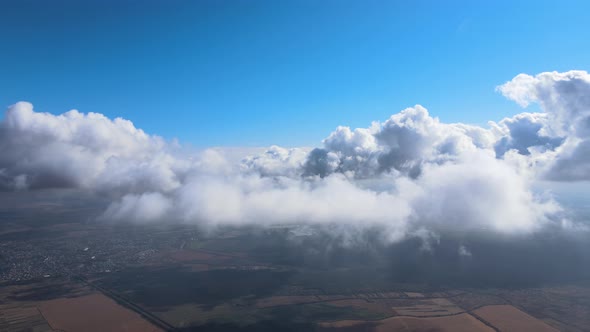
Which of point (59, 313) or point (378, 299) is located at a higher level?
point (378, 299)

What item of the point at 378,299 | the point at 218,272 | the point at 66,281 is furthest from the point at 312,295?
the point at 66,281

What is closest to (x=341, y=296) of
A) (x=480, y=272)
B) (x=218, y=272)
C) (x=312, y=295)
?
(x=312, y=295)

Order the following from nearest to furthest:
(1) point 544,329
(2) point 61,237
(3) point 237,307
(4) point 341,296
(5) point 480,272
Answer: (1) point 544,329 → (3) point 237,307 → (4) point 341,296 → (5) point 480,272 → (2) point 61,237

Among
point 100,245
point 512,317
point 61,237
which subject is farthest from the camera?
point 61,237

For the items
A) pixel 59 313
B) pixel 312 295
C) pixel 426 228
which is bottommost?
pixel 59 313

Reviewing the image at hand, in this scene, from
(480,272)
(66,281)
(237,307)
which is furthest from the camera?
(480,272)

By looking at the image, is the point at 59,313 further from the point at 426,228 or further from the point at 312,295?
the point at 426,228

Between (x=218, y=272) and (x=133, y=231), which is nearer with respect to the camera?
(x=218, y=272)

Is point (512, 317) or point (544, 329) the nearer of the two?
point (544, 329)

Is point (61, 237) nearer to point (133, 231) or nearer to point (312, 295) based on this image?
point (133, 231)

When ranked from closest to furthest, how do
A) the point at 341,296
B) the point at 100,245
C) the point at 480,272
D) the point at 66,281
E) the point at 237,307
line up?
the point at 237,307, the point at 341,296, the point at 66,281, the point at 480,272, the point at 100,245
